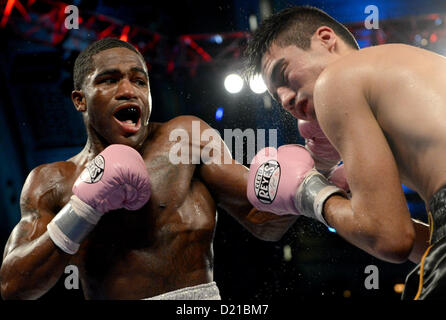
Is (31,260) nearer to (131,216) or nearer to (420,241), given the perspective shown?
(131,216)

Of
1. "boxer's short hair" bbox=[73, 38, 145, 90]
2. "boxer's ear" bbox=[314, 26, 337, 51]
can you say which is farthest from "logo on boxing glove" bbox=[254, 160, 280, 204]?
"boxer's short hair" bbox=[73, 38, 145, 90]

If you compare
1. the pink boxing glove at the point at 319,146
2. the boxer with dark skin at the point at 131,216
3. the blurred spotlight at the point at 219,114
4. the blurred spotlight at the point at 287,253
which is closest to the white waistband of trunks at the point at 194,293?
the boxer with dark skin at the point at 131,216

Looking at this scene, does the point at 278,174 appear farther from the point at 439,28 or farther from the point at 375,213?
the point at 439,28

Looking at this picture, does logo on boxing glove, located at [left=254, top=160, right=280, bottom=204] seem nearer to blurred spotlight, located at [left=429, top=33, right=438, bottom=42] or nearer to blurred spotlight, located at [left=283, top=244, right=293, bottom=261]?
blurred spotlight, located at [left=429, top=33, right=438, bottom=42]

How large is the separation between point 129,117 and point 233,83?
2.71 m

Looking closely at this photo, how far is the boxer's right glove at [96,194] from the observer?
199 centimetres

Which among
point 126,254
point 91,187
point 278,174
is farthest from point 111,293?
point 278,174

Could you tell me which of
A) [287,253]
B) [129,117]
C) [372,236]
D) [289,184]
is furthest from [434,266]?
[287,253]

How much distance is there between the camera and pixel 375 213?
133 cm

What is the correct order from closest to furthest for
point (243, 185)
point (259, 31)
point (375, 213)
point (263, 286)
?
1. point (375, 213)
2. point (259, 31)
3. point (243, 185)
4. point (263, 286)

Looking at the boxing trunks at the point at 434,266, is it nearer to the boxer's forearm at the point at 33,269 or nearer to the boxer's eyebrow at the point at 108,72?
the boxer's forearm at the point at 33,269

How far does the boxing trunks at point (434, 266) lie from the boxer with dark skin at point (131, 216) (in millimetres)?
1030

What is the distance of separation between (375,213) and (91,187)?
3.72ft

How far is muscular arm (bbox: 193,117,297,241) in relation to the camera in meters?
2.35
